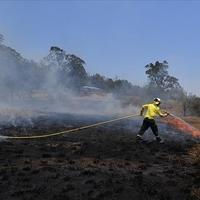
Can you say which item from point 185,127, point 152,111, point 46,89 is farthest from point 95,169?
point 46,89

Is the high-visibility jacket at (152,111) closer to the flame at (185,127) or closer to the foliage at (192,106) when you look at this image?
the flame at (185,127)

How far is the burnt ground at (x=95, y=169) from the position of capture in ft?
44.0

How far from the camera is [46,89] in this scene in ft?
225

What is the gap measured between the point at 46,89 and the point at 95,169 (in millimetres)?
53373

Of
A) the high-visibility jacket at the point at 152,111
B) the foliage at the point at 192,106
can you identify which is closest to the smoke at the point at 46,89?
the foliage at the point at 192,106

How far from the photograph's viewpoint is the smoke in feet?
176

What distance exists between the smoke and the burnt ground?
26535 millimetres

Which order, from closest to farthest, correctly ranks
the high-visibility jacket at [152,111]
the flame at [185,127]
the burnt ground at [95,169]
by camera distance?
1. the burnt ground at [95,169]
2. the high-visibility jacket at [152,111]
3. the flame at [185,127]

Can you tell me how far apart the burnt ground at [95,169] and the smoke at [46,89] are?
26.5 metres

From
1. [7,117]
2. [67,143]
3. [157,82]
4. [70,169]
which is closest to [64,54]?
[157,82]

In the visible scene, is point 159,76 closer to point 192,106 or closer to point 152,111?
point 192,106

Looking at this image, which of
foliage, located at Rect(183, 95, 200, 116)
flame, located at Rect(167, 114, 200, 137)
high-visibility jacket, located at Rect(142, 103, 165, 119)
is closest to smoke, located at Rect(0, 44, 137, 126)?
foliage, located at Rect(183, 95, 200, 116)

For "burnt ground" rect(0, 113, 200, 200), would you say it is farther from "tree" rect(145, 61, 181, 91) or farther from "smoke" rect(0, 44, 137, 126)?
"tree" rect(145, 61, 181, 91)

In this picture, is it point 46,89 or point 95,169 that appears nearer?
point 95,169
